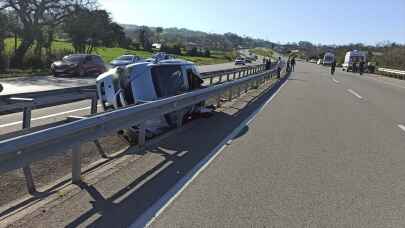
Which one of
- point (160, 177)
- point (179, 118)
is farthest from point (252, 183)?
point (179, 118)

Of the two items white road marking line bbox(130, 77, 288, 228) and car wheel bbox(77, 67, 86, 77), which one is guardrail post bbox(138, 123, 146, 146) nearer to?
white road marking line bbox(130, 77, 288, 228)

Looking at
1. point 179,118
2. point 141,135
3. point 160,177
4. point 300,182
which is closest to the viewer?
point 300,182

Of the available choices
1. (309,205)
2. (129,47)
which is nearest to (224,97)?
(309,205)

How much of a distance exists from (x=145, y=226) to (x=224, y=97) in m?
14.4

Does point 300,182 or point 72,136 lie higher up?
point 72,136

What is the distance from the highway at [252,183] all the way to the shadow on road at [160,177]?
0.5 inches

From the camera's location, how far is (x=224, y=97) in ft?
63.5

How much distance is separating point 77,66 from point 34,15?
13.6 m

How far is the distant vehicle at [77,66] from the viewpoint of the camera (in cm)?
3259

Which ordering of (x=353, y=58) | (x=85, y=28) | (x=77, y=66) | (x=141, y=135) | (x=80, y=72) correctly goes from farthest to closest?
1. (x=353, y=58)
2. (x=85, y=28)
3. (x=80, y=72)
4. (x=77, y=66)
5. (x=141, y=135)

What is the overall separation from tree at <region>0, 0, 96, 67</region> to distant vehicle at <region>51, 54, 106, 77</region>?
8809 mm

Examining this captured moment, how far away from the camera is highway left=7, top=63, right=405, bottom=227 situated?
546cm

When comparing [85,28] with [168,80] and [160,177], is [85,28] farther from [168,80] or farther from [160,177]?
[160,177]

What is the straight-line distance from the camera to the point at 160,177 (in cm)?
719
